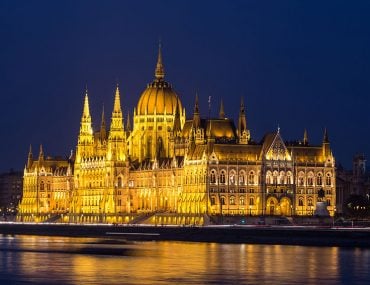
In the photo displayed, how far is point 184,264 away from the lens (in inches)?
4210

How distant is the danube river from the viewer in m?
93.1

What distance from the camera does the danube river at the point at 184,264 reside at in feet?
306

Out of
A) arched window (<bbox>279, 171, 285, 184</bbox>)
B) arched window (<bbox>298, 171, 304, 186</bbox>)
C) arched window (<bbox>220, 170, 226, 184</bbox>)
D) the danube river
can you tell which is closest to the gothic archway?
arched window (<bbox>279, 171, 285, 184</bbox>)

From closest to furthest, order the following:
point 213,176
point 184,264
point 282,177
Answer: point 184,264, point 213,176, point 282,177

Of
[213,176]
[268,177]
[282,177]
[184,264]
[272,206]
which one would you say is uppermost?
[282,177]

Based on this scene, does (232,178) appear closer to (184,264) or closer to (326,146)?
(326,146)

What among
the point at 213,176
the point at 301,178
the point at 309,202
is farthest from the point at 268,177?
the point at 213,176

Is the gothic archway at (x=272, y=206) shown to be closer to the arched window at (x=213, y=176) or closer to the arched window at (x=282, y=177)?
the arched window at (x=282, y=177)

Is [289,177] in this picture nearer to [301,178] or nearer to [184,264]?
[301,178]

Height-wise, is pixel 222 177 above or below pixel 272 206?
above

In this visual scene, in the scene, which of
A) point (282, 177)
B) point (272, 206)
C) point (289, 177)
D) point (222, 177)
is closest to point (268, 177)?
point (282, 177)

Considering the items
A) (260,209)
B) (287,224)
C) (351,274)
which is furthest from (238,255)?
(260,209)

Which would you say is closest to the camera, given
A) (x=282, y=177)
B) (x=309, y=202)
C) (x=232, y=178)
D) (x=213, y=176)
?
(x=213, y=176)

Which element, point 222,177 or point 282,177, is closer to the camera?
point 222,177
